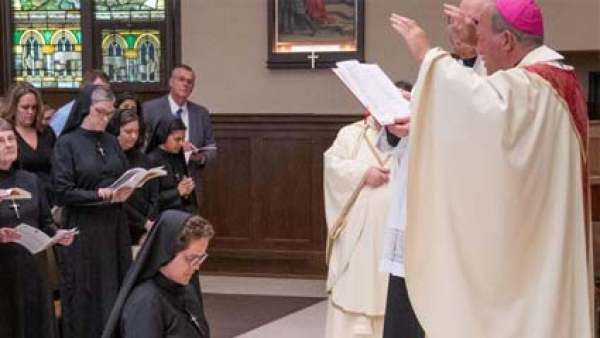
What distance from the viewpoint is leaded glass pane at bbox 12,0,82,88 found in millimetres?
10039

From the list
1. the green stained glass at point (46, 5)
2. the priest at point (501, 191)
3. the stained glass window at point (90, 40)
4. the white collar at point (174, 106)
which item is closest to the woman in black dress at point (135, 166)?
the white collar at point (174, 106)

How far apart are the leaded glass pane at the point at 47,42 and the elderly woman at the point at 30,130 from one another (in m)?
3.56

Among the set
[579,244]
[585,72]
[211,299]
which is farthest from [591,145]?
[579,244]

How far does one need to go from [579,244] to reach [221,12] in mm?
6858

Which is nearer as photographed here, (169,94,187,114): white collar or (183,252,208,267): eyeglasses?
(183,252,208,267): eyeglasses

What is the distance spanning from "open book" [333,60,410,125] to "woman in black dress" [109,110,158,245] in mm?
2996

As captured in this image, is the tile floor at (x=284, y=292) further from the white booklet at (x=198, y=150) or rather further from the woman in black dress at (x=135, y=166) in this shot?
the white booklet at (x=198, y=150)

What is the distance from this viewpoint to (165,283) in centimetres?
349

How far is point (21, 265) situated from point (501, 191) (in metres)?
3.16

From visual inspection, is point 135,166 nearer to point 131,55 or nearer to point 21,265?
point 21,265

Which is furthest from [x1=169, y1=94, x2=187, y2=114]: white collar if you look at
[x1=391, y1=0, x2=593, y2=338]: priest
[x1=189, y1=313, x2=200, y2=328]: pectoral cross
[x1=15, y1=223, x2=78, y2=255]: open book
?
[x1=391, y1=0, x2=593, y2=338]: priest

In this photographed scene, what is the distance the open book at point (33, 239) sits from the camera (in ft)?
16.4

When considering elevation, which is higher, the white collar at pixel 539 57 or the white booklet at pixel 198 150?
the white collar at pixel 539 57

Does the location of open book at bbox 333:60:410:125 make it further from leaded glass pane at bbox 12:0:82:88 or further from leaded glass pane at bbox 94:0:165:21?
leaded glass pane at bbox 12:0:82:88
